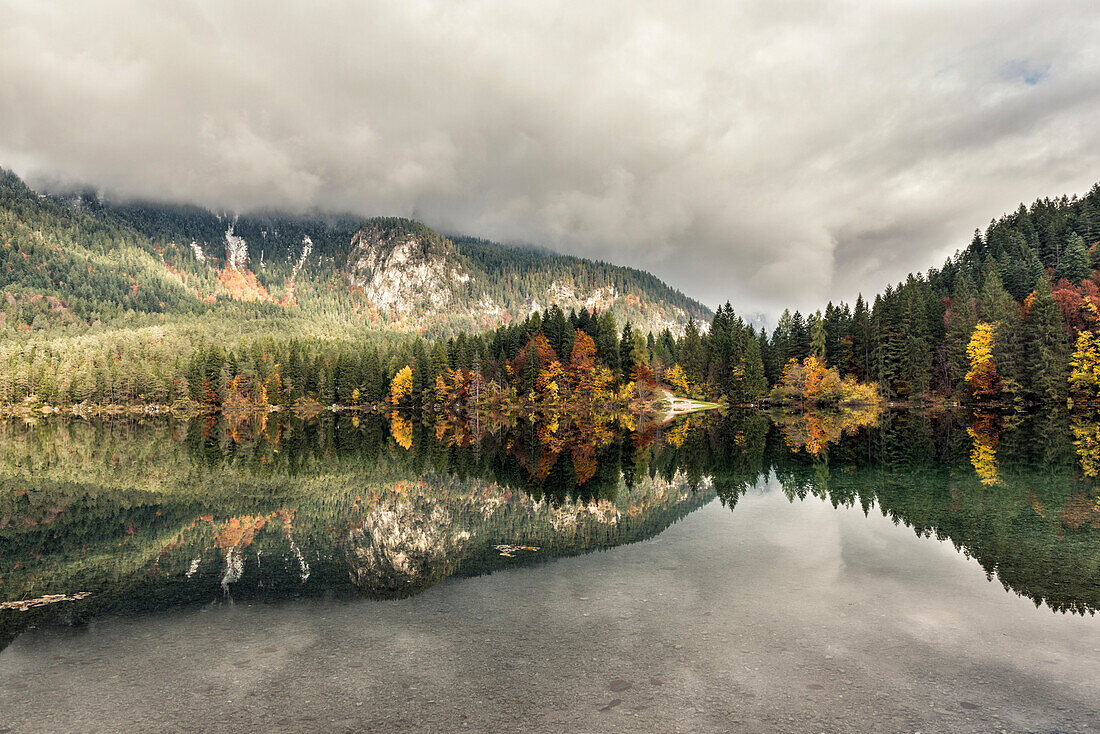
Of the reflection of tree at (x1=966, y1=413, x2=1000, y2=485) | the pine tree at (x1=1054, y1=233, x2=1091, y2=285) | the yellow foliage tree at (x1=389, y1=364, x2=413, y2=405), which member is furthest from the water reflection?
the yellow foliage tree at (x1=389, y1=364, x2=413, y2=405)

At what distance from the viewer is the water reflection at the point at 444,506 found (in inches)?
579

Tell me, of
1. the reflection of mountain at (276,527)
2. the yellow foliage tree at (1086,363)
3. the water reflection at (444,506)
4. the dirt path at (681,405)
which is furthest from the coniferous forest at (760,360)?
the reflection of mountain at (276,527)

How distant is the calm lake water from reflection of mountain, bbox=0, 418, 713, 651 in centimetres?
16

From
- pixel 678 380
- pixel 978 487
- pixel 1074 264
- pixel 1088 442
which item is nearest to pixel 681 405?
pixel 678 380

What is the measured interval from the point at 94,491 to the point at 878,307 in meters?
124

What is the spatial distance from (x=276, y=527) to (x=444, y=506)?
6940mm

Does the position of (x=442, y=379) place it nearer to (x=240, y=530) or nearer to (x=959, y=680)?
(x=240, y=530)

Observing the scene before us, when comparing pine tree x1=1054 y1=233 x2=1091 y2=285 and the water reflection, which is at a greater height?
pine tree x1=1054 y1=233 x2=1091 y2=285

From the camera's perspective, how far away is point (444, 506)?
24688 mm

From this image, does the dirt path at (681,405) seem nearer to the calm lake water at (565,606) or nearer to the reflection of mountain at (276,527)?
the reflection of mountain at (276,527)

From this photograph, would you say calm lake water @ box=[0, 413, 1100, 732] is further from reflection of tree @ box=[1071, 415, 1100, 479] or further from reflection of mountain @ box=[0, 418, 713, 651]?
reflection of tree @ box=[1071, 415, 1100, 479]

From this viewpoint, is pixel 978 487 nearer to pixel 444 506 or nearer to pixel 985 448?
pixel 985 448

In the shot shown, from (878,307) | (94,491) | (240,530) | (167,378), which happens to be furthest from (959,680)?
(167,378)

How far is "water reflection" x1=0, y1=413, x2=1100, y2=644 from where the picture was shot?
14703 millimetres
